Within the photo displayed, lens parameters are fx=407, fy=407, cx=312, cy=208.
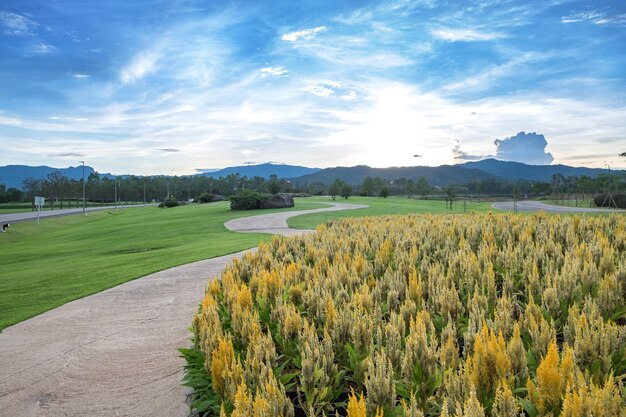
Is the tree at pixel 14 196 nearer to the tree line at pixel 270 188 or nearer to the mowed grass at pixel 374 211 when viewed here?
the tree line at pixel 270 188

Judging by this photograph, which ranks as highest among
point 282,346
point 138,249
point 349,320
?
point 349,320

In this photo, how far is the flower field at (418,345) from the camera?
2666mm

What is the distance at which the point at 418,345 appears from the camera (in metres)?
3.26

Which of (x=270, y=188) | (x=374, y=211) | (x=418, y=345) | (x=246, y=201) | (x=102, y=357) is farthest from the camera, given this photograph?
(x=270, y=188)

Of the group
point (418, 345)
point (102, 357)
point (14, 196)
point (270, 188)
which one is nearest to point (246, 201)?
point (270, 188)

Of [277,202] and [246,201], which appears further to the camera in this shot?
[277,202]

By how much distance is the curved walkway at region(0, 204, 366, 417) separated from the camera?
4648 millimetres

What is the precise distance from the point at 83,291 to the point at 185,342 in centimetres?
521

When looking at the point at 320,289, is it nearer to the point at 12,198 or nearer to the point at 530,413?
the point at 530,413

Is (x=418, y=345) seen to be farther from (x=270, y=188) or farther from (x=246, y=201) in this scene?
(x=270, y=188)

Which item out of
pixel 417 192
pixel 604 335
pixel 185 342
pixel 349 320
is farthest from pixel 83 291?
pixel 417 192

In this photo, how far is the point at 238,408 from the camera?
2.67 m

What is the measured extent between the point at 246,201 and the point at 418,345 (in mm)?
41215

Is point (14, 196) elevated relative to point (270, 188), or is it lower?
lower
